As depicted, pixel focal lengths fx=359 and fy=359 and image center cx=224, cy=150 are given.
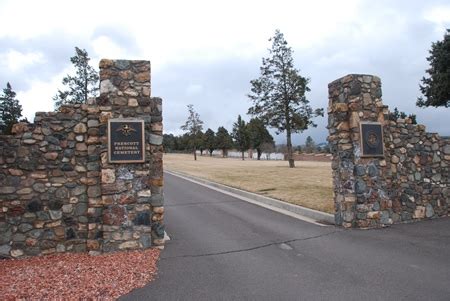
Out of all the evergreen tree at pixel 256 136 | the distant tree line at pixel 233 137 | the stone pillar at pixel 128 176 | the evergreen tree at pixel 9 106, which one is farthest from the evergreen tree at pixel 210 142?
the stone pillar at pixel 128 176

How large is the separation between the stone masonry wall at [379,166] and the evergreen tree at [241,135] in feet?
203

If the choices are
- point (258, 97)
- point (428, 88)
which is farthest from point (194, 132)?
point (428, 88)

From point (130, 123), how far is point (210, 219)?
165 inches

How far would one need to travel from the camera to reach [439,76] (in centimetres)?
2277

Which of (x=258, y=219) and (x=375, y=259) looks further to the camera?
(x=258, y=219)

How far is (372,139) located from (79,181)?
6735 millimetres

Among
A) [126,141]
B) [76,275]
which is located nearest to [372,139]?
[126,141]

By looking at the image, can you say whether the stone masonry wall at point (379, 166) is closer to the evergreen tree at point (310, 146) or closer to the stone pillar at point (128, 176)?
the stone pillar at point (128, 176)

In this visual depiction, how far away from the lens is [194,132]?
212 ft

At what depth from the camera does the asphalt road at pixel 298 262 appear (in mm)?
4844

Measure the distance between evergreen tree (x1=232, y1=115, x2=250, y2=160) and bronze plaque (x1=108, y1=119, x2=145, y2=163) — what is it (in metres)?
Answer: 64.6

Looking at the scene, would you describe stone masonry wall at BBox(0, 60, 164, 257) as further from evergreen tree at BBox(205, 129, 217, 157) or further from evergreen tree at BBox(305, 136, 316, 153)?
evergreen tree at BBox(205, 129, 217, 157)

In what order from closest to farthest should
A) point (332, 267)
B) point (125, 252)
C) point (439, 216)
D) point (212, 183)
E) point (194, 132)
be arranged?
point (332, 267)
point (125, 252)
point (439, 216)
point (212, 183)
point (194, 132)

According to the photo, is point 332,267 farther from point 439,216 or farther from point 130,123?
point 439,216
